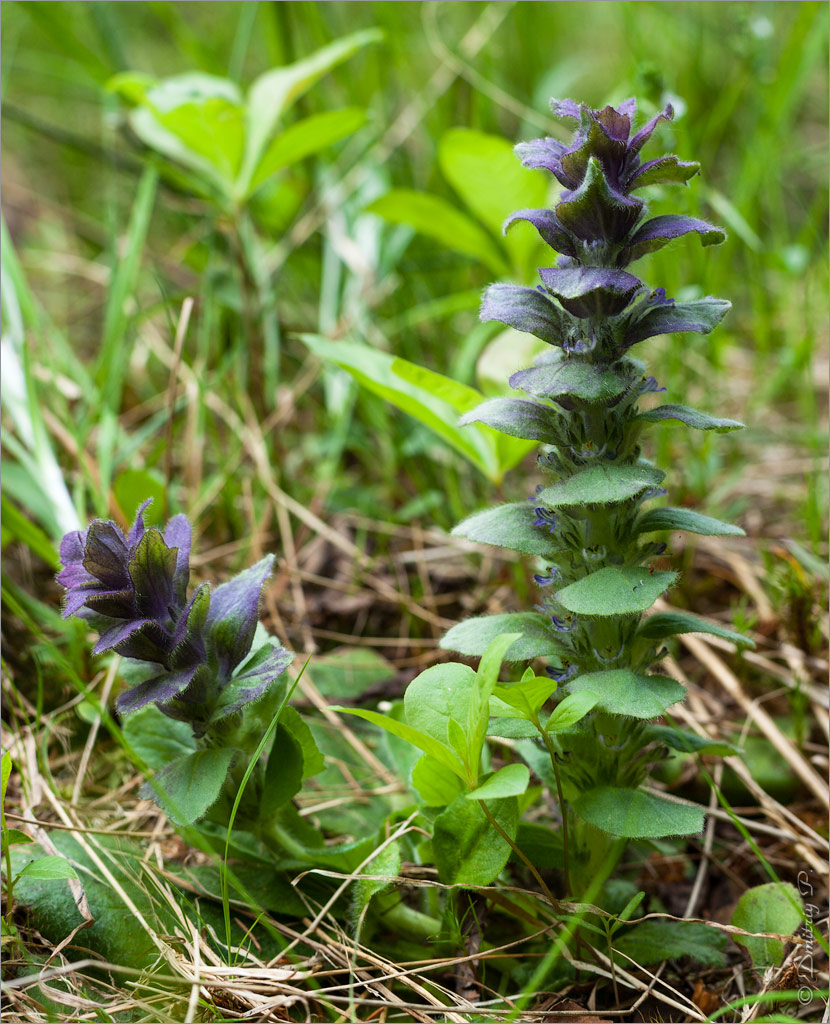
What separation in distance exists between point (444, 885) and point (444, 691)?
0.28 meters

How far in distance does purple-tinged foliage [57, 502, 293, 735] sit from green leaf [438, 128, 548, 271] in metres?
1.47

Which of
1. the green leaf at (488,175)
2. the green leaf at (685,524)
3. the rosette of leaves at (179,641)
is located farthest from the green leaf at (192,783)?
the green leaf at (488,175)

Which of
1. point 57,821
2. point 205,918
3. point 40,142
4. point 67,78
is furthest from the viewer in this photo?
point 40,142

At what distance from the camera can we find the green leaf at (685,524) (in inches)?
46.8

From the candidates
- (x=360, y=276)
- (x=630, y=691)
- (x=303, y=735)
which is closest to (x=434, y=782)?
(x=303, y=735)

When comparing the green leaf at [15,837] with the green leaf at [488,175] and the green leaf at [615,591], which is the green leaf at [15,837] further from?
the green leaf at [488,175]

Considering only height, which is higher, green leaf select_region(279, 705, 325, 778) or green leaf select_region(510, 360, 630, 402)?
green leaf select_region(510, 360, 630, 402)

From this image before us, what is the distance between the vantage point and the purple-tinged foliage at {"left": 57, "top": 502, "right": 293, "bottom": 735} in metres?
1.15

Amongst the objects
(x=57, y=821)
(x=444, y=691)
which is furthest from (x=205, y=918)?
(x=444, y=691)

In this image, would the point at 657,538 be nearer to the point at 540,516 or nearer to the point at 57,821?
the point at 540,516

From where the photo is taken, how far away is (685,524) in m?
1.19

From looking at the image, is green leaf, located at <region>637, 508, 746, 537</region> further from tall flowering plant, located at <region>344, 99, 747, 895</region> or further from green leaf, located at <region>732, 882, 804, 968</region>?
green leaf, located at <region>732, 882, 804, 968</region>

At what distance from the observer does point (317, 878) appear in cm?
134

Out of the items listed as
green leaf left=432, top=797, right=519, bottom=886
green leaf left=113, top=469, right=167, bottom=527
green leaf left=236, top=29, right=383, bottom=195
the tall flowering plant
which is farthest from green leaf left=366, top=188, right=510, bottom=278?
green leaf left=432, top=797, right=519, bottom=886
